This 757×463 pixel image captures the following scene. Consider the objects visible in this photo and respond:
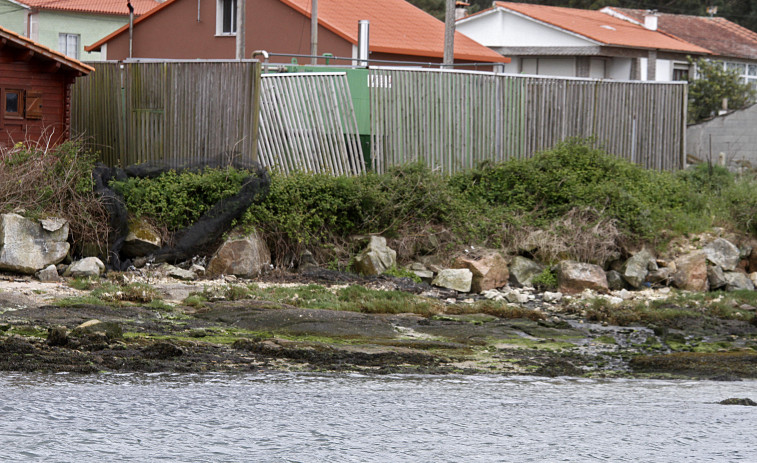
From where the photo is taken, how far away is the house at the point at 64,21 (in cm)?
3666

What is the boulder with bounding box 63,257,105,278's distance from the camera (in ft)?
41.1

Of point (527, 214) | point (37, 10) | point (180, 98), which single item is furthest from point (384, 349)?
point (37, 10)

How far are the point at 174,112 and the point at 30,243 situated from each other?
3.34 m

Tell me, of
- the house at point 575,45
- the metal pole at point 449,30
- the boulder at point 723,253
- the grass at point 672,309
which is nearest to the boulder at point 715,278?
the boulder at point 723,253

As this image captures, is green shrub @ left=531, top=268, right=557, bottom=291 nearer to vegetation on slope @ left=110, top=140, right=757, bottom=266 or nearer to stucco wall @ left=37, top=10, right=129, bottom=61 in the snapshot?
vegetation on slope @ left=110, top=140, right=757, bottom=266

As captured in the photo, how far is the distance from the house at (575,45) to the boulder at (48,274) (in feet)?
83.5

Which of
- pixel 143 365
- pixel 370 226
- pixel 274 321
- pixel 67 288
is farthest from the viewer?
pixel 370 226

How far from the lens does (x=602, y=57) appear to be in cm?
3588

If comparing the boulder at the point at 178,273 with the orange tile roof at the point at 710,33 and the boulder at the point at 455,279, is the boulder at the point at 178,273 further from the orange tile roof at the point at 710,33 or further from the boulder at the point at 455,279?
the orange tile roof at the point at 710,33

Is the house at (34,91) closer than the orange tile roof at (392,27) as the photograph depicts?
Yes

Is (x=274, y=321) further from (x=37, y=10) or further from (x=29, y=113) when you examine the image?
(x=37, y=10)

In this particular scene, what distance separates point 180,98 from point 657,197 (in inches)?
303

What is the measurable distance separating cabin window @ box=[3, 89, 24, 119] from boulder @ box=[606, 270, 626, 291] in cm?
929

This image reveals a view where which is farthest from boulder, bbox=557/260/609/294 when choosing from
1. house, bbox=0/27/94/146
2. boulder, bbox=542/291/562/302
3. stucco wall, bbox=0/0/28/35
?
stucco wall, bbox=0/0/28/35
